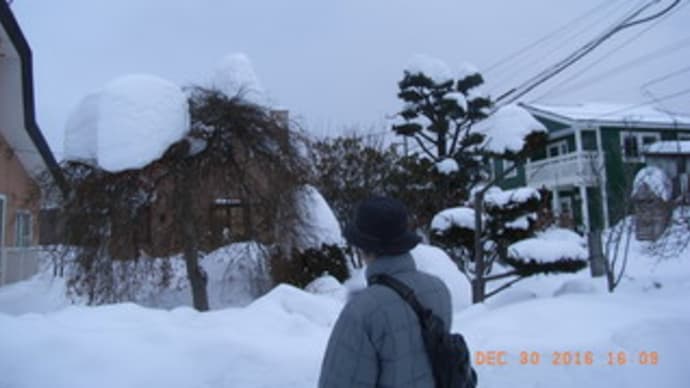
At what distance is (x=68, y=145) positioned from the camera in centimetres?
691

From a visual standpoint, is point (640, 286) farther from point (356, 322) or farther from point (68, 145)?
point (68, 145)

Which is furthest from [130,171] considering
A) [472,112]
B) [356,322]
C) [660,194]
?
[472,112]

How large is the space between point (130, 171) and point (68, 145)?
102 centimetres

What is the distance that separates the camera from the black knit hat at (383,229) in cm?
173

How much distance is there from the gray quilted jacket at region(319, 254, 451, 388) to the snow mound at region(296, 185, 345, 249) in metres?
6.13

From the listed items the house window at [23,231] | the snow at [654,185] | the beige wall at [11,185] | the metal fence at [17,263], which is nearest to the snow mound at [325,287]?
the snow at [654,185]

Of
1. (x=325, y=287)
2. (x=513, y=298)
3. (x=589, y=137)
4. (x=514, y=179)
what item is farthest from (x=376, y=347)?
(x=514, y=179)

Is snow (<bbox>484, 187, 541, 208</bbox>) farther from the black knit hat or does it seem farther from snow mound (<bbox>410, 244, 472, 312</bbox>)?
the black knit hat

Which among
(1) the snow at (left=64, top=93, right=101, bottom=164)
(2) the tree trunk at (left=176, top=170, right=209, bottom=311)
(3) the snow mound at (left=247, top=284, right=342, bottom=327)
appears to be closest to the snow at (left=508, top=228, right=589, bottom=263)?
(3) the snow mound at (left=247, top=284, right=342, bottom=327)

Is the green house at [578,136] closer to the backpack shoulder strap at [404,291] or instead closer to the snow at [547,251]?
Result: the snow at [547,251]

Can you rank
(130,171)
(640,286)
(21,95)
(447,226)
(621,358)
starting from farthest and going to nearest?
(21,95) → (447,226) → (130,171) → (640,286) → (621,358)

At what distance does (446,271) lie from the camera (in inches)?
261

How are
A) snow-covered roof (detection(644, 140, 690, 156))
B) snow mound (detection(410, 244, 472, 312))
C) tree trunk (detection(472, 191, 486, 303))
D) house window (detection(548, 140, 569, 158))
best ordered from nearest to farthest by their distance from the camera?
snow mound (detection(410, 244, 472, 312)) → tree trunk (detection(472, 191, 486, 303)) → snow-covered roof (detection(644, 140, 690, 156)) → house window (detection(548, 140, 569, 158))

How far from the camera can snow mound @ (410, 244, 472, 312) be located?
21.5ft
